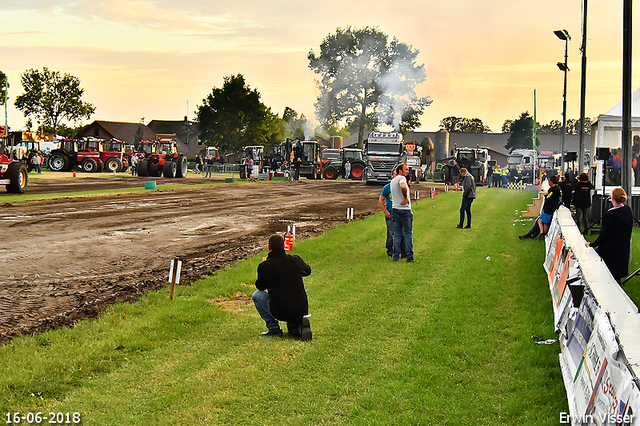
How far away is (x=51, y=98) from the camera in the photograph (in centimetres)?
Result: 9369

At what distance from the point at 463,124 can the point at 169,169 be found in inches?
5650

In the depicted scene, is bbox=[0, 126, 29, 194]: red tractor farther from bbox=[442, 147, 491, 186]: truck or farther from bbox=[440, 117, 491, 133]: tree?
bbox=[440, 117, 491, 133]: tree

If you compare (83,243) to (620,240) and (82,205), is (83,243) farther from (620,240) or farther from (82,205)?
(620,240)

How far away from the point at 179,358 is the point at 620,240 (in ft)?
22.1

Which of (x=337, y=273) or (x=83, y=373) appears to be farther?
(x=337, y=273)

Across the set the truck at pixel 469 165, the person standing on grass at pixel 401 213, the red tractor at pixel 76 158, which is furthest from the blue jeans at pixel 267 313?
the red tractor at pixel 76 158

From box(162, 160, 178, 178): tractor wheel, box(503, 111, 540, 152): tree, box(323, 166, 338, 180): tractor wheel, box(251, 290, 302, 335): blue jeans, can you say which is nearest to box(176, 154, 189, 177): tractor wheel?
box(162, 160, 178, 178): tractor wheel

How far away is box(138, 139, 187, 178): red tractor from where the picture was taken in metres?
47.7

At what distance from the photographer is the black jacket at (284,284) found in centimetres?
827

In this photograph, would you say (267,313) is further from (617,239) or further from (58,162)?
(58,162)

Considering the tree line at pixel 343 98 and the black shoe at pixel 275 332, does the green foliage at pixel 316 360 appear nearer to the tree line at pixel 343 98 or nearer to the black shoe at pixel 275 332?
the black shoe at pixel 275 332

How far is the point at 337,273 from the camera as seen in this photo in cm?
1293

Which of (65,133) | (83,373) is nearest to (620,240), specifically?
(83,373)

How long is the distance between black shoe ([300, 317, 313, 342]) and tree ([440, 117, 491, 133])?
17435 cm
